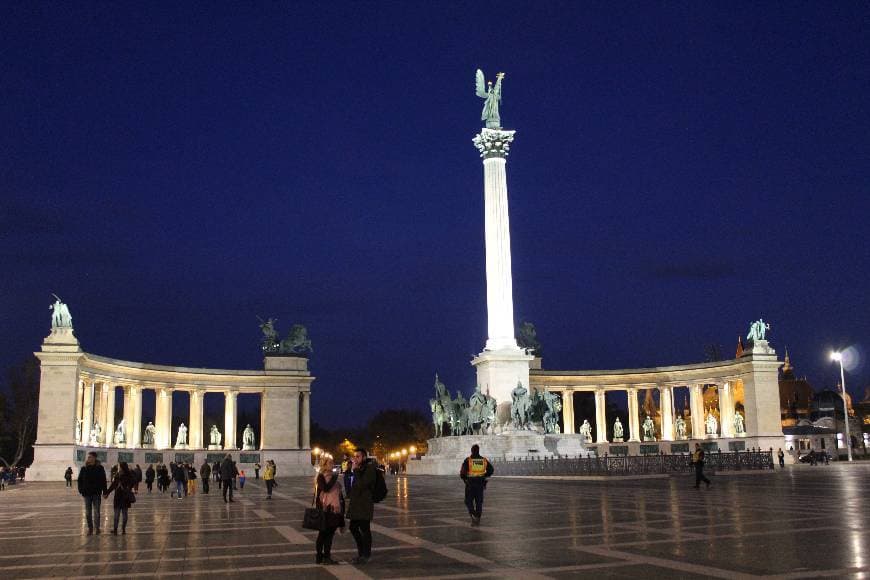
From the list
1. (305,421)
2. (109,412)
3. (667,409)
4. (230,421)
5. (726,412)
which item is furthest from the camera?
(305,421)

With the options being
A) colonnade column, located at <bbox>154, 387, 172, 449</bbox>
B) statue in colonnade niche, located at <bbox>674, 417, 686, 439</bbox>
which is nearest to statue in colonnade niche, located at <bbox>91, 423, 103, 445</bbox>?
colonnade column, located at <bbox>154, 387, 172, 449</bbox>

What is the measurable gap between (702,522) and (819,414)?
420 ft

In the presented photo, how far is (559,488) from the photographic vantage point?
38406mm

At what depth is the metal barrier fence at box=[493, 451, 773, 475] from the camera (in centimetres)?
4753

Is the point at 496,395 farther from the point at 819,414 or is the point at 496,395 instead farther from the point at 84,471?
the point at 819,414

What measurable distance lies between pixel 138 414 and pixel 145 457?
5899mm

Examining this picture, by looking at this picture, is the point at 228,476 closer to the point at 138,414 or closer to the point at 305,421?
the point at 138,414

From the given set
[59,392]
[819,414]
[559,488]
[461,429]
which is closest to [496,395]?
[461,429]

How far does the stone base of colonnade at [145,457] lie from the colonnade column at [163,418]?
2177 mm

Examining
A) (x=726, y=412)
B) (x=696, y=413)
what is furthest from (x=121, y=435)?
(x=726, y=412)

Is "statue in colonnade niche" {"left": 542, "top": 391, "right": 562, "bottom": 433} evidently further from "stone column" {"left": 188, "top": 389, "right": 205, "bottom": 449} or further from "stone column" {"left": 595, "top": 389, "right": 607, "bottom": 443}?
"stone column" {"left": 188, "top": 389, "right": 205, "bottom": 449}

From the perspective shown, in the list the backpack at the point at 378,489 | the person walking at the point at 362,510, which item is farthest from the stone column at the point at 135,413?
the backpack at the point at 378,489

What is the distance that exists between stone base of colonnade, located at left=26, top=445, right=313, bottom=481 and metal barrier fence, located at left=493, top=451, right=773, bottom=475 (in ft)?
82.0

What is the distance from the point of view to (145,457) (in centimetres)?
8825
